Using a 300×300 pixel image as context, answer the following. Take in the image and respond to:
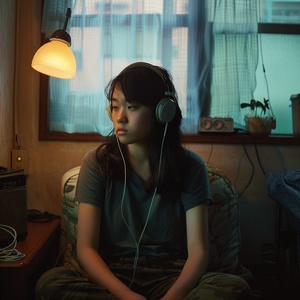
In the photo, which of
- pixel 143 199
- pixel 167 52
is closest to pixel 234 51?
pixel 167 52

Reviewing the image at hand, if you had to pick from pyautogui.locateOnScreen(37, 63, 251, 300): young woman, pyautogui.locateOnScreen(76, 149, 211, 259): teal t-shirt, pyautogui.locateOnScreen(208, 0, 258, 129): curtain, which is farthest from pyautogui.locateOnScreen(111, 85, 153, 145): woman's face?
pyautogui.locateOnScreen(208, 0, 258, 129): curtain

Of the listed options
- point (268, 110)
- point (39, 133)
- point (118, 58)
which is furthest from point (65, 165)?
point (268, 110)

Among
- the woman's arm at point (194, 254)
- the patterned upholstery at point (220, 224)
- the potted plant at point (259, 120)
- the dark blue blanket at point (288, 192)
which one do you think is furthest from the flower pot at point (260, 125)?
the woman's arm at point (194, 254)

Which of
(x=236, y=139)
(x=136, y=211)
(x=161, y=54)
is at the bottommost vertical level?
(x=136, y=211)

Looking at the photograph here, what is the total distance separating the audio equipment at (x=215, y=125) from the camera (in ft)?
5.93

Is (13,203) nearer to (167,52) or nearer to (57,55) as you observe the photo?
(57,55)

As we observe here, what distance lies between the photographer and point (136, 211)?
3.99ft

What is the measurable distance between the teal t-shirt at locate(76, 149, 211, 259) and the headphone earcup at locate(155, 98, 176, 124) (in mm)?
242

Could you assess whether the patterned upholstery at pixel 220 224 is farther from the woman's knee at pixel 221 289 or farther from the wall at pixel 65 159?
the woman's knee at pixel 221 289

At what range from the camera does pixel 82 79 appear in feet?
5.88

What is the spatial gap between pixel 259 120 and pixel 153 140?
0.81m

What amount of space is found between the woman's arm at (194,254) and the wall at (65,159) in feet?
2.46

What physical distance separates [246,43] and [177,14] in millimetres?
408

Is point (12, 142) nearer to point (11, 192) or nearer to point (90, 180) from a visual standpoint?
point (11, 192)
